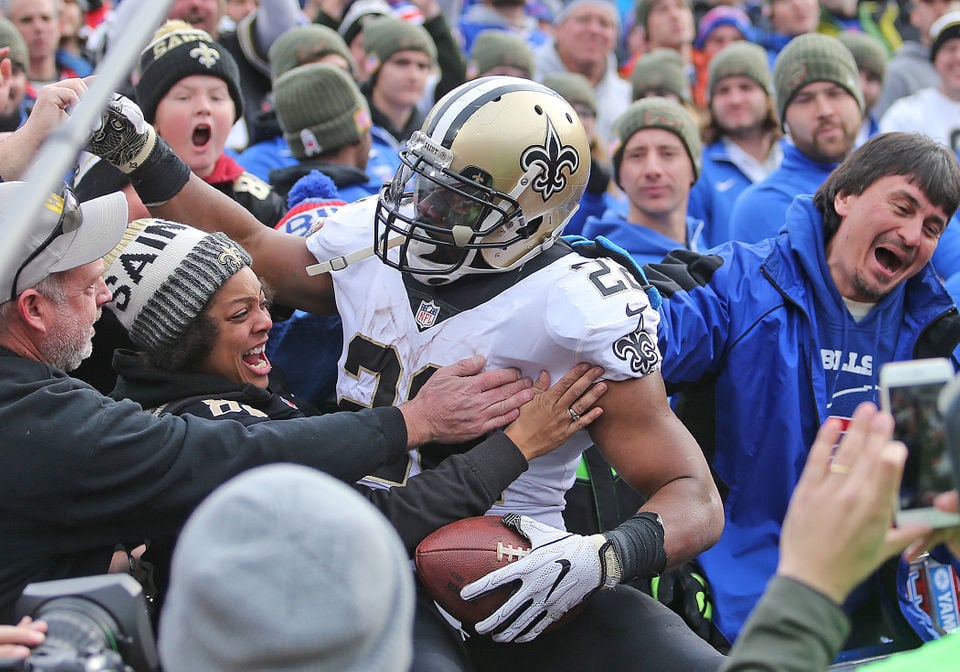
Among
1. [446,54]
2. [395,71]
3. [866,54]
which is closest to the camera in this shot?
[395,71]

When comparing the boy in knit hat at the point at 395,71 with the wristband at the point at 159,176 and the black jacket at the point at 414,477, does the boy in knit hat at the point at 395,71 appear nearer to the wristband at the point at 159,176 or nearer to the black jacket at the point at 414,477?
the wristband at the point at 159,176

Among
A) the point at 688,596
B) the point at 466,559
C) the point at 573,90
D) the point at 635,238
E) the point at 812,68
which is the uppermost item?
the point at 812,68

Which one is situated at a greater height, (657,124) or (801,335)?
(657,124)

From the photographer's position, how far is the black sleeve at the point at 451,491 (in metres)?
2.79

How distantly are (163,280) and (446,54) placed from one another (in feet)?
17.5

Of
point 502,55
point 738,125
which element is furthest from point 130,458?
point 502,55

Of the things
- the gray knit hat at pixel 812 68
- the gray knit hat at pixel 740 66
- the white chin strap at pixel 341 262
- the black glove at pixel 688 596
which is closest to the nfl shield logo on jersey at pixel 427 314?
the white chin strap at pixel 341 262

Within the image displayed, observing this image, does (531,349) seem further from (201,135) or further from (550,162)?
(201,135)

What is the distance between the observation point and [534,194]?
9.99 feet

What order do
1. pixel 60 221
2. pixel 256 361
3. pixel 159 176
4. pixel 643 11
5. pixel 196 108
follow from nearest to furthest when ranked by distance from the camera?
pixel 60 221, pixel 256 361, pixel 159 176, pixel 196 108, pixel 643 11

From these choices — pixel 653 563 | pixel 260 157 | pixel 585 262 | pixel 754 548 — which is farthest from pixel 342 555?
pixel 260 157

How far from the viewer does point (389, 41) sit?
6723 millimetres

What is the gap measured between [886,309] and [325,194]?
1.98 m

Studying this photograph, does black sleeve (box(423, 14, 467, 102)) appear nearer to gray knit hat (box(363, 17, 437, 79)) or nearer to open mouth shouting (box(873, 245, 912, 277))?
gray knit hat (box(363, 17, 437, 79))
